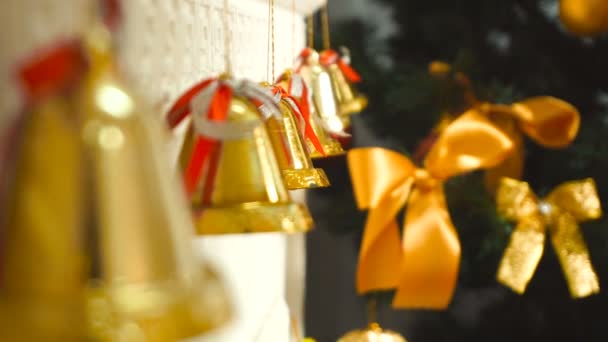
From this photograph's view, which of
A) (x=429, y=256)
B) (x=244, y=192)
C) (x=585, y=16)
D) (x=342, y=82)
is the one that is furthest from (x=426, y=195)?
(x=244, y=192)

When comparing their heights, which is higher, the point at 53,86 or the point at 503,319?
the point at 53,86

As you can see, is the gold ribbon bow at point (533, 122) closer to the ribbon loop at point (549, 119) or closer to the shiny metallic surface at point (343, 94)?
the ribbon loop at point (549, 119)

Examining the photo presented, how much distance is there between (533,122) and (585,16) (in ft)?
0.45

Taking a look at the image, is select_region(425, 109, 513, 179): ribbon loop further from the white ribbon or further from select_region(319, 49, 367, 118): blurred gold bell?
the white ribbon

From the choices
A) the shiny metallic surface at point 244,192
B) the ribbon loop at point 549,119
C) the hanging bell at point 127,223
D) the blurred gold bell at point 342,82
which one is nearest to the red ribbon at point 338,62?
the blurred gold bell at point 342,82

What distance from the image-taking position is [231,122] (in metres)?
0.33

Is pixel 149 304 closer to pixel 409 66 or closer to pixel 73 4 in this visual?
pixel 73 4

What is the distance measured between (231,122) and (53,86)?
0.44ft

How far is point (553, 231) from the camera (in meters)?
0.74

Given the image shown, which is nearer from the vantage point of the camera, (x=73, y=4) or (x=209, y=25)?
(x=73, y=4)

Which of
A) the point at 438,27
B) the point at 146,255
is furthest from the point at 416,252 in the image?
the point at 146,255

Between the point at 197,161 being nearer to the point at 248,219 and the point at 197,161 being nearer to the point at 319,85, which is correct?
the point at 248,219

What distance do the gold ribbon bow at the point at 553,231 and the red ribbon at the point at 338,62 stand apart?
234 mm

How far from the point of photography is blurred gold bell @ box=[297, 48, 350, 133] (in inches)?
27.0
